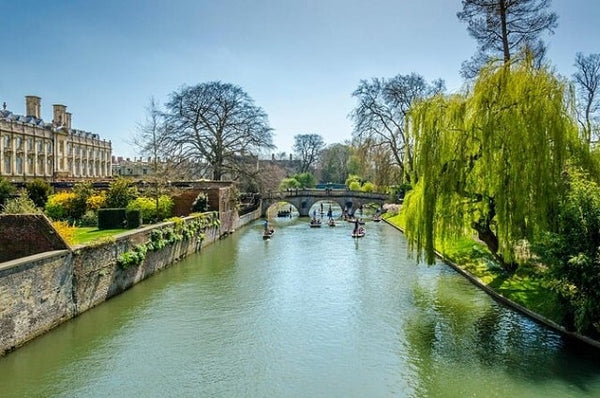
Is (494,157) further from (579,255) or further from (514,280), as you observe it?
(579,255)

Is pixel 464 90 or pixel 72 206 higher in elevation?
pixel 464 90

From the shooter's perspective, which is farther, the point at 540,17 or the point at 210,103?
the point at 210,103

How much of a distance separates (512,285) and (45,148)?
60787mm

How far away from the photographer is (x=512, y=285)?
16.1 metres

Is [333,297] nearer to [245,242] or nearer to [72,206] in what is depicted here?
[245,242]

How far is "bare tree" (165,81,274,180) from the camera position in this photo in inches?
1681

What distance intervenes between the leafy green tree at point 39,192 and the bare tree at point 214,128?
12785mm

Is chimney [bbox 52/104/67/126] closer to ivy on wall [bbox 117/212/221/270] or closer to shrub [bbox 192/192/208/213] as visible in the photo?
shrub [bbox 192/192/208/213]

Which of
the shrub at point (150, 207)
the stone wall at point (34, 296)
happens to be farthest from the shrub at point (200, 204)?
the stone wall at point (34, 296)

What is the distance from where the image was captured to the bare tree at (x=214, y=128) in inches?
1681

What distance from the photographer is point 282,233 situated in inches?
1409

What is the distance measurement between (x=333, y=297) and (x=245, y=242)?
14926mm

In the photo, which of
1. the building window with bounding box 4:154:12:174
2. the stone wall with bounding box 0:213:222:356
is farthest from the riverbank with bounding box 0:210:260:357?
the building window with bounding box 4:154:12:174

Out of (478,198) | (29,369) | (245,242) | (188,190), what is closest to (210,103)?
(188,190)
